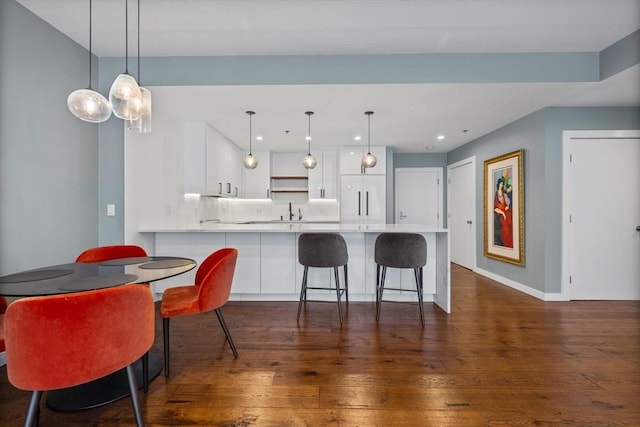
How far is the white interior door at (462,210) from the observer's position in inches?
221

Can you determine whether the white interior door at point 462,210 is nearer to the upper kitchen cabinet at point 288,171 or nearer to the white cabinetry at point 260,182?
the upper kitchen cabinet at point 288,171

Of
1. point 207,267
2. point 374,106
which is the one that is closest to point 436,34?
point 374,106

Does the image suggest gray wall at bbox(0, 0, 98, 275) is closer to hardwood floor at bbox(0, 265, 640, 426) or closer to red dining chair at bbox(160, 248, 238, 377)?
hardwood floor at bbox(0, 265, 640, 426)

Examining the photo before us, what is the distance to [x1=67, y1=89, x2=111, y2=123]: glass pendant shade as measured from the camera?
189 centimetres

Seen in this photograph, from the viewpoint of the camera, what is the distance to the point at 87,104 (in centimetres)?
191

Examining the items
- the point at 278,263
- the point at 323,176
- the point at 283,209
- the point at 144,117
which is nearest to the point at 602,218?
the point at 278,263

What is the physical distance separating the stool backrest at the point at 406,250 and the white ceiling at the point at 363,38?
1.54 m

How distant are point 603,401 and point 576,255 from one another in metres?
2.61

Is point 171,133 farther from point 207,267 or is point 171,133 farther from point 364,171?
point 364,171

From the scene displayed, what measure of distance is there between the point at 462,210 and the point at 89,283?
5.98 meters

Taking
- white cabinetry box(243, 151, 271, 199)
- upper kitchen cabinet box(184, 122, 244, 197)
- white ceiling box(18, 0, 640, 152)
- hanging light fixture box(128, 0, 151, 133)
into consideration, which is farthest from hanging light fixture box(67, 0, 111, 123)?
white cabinetry box(243, 151, 271, 199)

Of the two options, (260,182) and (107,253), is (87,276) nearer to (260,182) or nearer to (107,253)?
(107,253)

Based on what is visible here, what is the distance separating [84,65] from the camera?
2.95 m

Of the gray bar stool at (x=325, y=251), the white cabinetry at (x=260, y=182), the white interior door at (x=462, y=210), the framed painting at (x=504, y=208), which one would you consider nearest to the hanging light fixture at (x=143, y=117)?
the gray bar stool at (x=325, y=251)
